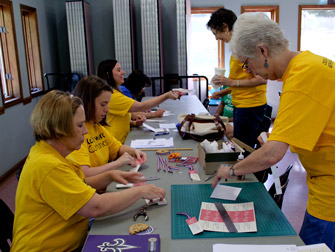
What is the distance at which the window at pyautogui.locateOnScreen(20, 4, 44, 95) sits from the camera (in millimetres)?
5051

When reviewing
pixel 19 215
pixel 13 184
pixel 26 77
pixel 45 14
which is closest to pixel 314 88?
pixel 19 215

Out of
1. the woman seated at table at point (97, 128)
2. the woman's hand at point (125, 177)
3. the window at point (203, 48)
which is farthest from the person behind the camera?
the window at point (203, 48)

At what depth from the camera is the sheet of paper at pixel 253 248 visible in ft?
3.63

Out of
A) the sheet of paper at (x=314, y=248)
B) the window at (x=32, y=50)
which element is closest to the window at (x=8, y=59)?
the window at (x=32, y=50)

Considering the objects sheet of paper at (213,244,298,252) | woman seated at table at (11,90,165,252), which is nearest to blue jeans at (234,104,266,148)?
woman seated at table at (11,90,165,252)

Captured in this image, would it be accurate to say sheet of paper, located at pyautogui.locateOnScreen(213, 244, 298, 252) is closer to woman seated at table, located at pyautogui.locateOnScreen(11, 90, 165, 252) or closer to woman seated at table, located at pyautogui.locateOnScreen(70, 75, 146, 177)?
woman seated at table, located at pyautogui.locateOnScreen(11, 90, 165, 252)

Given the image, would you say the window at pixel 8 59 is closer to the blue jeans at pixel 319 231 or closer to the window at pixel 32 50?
the window at pixel 32 50

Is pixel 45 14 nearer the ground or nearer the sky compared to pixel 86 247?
nearer the sky

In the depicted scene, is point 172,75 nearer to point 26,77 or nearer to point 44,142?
point 26,77

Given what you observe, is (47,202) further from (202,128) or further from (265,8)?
(265,8)

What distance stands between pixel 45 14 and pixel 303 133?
534cm

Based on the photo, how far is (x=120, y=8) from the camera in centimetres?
545

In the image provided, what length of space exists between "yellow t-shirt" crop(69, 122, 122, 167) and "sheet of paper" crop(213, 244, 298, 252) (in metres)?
0.94

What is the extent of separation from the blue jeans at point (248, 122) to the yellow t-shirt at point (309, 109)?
1.43 metres
